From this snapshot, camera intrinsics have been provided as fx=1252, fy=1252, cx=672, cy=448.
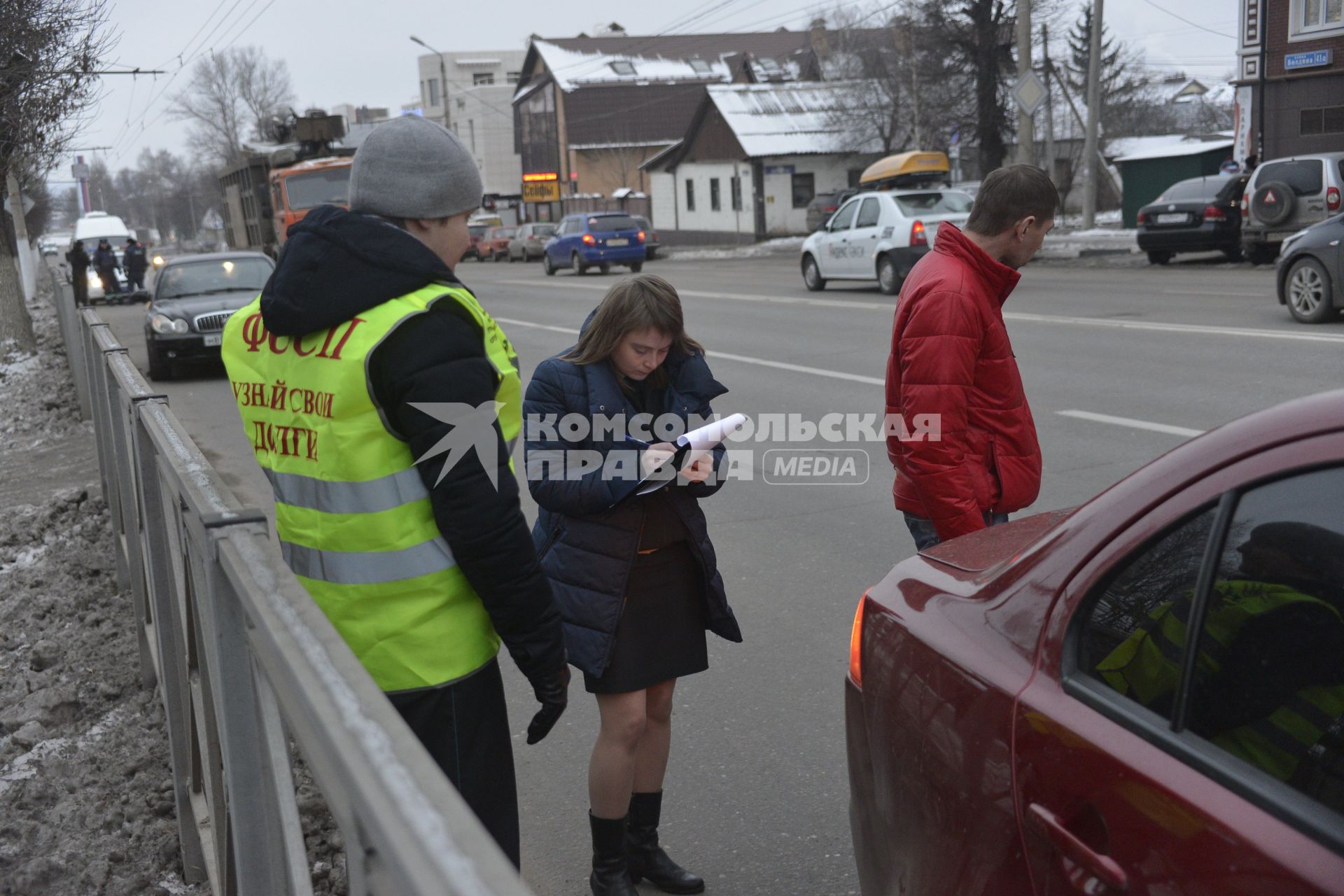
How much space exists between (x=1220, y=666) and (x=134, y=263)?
39.0 metres

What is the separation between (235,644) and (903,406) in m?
2.09

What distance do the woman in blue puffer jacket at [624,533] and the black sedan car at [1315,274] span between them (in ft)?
38.6

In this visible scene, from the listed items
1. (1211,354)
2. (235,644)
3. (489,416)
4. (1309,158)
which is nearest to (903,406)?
(489,416)

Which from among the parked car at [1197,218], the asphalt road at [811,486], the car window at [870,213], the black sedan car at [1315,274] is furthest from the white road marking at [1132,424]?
the parked car at [1197,218]

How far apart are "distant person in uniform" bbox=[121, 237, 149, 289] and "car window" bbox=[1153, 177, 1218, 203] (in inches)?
1092

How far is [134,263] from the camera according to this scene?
3662 cm

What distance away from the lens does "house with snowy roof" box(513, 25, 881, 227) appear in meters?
66.0

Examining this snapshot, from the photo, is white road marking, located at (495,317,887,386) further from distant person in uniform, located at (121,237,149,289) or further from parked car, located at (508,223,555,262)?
parked car, located at (508,223,555,262)

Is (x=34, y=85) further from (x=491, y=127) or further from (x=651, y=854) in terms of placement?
(x=491, y=127)

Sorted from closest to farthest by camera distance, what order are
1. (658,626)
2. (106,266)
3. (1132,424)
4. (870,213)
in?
1. (658,626)
2. (1132,424)
3. (870,213)
4. (106,266)

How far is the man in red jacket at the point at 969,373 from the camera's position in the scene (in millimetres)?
3504

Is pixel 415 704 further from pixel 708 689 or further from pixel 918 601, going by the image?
pixel 708 689

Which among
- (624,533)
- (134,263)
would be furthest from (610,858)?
(134,263)

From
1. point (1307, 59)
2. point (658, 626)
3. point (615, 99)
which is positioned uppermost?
point (615, 99)
